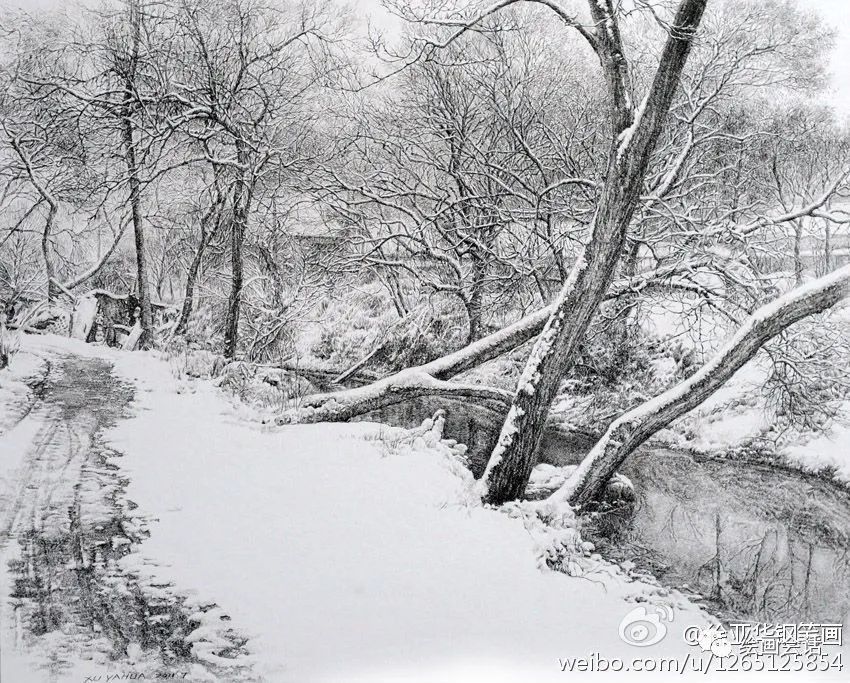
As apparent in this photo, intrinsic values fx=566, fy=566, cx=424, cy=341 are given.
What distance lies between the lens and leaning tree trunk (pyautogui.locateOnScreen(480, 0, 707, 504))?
3.43m

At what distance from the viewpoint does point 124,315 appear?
401cm

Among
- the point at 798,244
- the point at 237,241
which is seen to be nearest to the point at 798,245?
the point at 798,244

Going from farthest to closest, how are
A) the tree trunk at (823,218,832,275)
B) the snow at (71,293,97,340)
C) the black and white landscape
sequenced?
the tree trunk at (823,218,832,275) → the snow at (71,293,97,340) → the black and white landscape

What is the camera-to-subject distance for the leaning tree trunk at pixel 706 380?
3523 millimetres

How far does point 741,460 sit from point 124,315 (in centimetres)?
595

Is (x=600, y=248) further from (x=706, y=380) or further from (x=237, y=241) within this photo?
(x=237, y=241)

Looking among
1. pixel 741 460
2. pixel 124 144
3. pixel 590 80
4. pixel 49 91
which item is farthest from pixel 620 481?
pixel 49 91

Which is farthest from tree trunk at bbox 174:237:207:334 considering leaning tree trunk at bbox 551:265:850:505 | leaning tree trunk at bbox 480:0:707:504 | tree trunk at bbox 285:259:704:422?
leaning tree trunk at bbox 551:265:850:505

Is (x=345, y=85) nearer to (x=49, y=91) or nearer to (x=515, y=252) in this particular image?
(x=49, y=91)

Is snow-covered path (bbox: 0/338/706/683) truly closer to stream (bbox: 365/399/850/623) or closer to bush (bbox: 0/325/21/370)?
bush (bbox: 0/325/21/370)

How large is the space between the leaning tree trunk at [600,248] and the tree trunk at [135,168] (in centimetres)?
275

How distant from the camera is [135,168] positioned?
358 cm

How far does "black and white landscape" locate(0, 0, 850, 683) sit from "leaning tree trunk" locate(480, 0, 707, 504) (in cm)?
2

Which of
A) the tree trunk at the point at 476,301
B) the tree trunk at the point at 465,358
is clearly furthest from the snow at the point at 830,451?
the tree trunk at the point at 476,301
